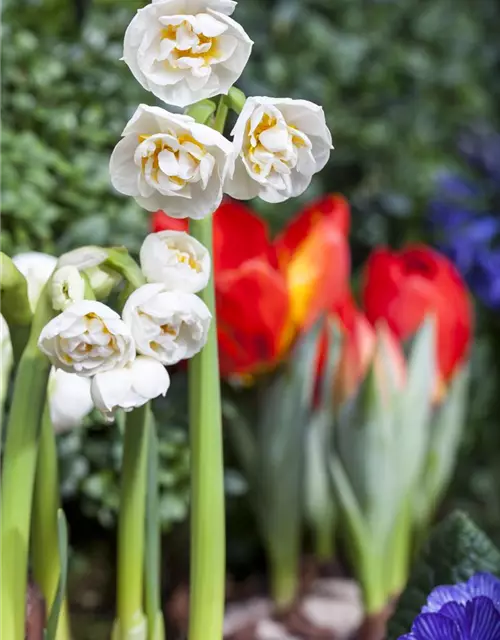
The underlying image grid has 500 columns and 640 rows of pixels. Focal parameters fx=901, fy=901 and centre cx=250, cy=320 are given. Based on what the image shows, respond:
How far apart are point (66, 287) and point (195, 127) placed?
67 millimetres

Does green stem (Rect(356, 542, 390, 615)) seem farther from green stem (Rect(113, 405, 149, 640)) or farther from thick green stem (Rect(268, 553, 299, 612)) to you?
green stem (Rect(113, 405, 149, 640))

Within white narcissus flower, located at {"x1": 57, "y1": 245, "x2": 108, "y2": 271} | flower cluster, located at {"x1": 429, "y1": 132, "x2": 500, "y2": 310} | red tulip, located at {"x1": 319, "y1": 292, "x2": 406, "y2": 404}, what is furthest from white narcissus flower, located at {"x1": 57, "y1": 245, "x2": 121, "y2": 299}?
flower cluster, located at {"x1": 429, "y1": 132, "x2": 500, "y2": 310}

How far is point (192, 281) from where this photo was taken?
11.4 inches

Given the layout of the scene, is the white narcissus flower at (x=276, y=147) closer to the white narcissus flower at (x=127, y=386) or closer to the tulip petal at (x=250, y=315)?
the white narcissus flower at (x=127, y=386)

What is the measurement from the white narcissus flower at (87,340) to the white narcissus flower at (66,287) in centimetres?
1

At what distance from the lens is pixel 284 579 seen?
0.58 m

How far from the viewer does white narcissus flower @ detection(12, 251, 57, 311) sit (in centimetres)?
33

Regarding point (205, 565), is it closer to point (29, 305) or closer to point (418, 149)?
point (29, 305)

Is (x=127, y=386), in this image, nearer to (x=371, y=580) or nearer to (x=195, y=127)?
(x=195, y=127)

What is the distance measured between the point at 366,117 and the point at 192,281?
50 cm

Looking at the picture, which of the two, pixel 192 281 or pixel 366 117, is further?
pixel 366 117

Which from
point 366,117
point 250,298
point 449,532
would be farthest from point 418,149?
point 449,532

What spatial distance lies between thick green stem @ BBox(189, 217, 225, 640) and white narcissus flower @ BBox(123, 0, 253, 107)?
0.17 feet

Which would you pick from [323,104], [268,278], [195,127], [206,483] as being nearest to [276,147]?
[195,127]
